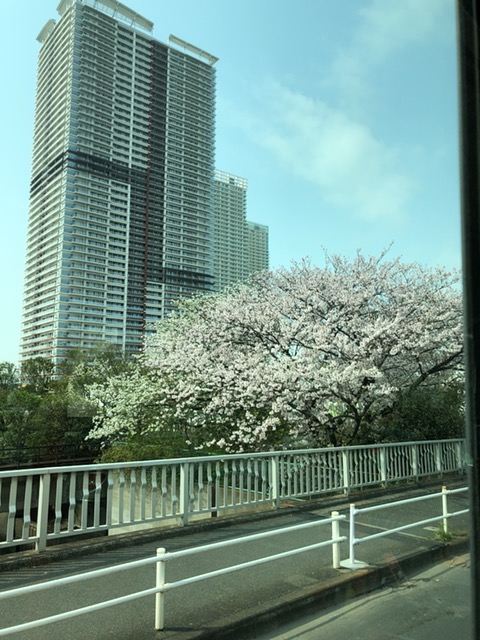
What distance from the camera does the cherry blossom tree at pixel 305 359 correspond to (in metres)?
8.00

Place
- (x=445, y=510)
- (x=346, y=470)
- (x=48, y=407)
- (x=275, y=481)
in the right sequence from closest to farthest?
(x=445, y=510)
(x=275, y=481)
(x=346, y=470)
(x=48, y=407)

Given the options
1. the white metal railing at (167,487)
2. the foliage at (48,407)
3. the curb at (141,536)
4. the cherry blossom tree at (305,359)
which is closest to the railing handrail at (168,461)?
the white metal railing at (167,487)

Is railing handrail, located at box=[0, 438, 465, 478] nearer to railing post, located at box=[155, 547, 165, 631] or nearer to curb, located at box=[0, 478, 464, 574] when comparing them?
curb, located at box=[0, 478, 464, 574]

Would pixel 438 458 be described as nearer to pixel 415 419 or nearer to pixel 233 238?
pixel 415 419

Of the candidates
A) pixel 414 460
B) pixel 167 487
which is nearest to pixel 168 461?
pixel 167 487

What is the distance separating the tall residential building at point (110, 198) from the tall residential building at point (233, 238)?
0.39 metres

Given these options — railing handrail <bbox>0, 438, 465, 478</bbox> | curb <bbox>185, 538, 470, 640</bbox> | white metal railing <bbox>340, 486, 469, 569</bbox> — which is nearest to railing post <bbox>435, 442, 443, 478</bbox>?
railing handrail <bbox>0, 438, 465, 478</bbox>

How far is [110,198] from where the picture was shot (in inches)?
391

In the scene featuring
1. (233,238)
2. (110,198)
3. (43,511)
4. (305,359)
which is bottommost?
(43,511)

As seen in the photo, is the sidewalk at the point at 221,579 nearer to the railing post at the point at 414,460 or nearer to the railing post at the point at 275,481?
the railing post at the point at 275,481

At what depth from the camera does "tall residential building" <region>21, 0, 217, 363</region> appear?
853 centimetres

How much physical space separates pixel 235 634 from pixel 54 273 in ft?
28.8

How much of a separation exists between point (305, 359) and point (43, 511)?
5.58 metres

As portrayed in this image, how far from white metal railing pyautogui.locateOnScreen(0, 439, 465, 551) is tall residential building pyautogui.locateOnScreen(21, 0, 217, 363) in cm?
501
